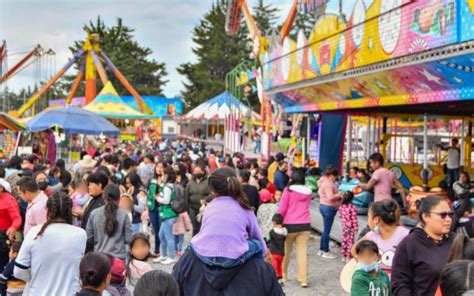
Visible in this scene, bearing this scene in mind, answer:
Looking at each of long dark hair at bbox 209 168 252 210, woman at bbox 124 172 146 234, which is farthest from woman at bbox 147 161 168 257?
long dark hair at bbox 209 168 252 210

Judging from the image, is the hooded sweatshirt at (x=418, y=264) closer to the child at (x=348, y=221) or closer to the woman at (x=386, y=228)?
the woman at (x=386, y=228)

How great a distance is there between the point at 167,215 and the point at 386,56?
444 cm

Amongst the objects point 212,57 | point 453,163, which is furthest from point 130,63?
point 453,163

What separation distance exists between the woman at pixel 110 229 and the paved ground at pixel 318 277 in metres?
3.14

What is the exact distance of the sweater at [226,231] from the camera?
10.3ft

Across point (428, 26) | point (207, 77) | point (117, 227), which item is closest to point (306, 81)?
point (428, 26)

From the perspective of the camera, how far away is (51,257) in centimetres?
399

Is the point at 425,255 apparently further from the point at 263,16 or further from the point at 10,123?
the point at 263,16

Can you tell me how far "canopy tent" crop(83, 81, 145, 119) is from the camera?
3042cm

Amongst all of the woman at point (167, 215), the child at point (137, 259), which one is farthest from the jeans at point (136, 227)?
the child at point (137, 259)

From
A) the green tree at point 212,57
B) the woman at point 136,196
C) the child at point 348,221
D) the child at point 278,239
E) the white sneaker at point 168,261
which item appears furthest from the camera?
the green tree at point 212,57

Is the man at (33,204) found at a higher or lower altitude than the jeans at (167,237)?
higher

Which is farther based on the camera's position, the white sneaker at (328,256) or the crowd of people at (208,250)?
the white sneaker at (328,256)

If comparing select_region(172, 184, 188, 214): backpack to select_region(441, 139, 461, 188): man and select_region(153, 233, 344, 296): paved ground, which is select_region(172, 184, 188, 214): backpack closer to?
select_region(153, 233, 344, 296): paved ground
